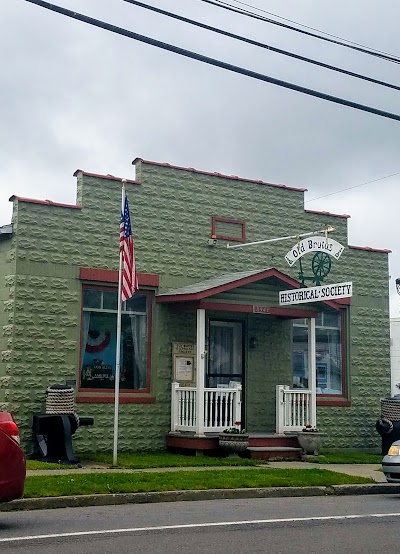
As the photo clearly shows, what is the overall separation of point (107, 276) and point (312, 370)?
16.3ft

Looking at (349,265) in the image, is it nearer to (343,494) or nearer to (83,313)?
(83,313)

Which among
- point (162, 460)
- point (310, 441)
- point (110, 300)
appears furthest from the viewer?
point (310, 441)

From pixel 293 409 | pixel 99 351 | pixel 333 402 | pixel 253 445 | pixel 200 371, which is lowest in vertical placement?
pixel 253 445

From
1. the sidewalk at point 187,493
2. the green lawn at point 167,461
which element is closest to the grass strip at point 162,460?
the green lawn at point 167,461

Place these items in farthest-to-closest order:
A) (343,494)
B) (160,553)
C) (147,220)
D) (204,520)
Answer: (147,220) → (343,494) → (204,520) → (160,553)

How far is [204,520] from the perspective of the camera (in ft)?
34.9

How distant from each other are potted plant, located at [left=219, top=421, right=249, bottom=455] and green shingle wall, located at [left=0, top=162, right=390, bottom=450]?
152 centimetres

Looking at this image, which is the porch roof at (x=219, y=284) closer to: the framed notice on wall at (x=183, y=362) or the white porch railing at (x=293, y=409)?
the framed notice on wall at (x=183, y=362)

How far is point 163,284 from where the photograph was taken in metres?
19.0

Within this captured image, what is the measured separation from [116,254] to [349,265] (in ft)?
20.9

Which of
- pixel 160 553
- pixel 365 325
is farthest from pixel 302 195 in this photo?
pixel 160 553

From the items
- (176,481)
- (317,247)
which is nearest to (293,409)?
(317,247)

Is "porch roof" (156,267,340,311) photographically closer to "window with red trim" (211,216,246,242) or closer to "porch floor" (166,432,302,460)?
"window with red trim" (211,216,246,242)

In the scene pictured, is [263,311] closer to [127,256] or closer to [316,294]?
[316,294]
